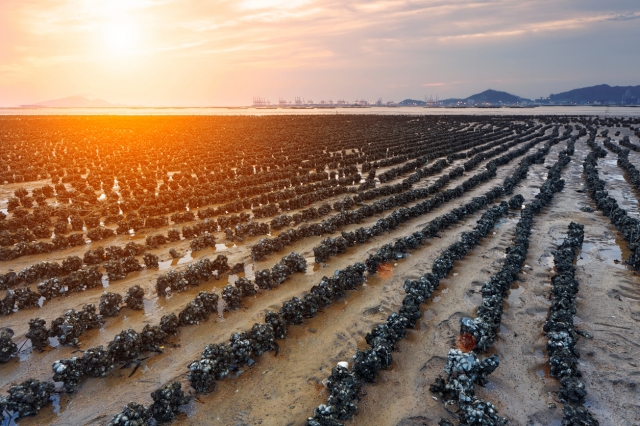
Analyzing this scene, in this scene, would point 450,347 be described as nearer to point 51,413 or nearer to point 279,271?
point 279,271

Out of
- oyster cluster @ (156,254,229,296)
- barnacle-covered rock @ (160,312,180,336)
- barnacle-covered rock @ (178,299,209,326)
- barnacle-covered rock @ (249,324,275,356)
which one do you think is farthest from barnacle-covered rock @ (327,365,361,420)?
oyster cluster @ (156,254,229,296)

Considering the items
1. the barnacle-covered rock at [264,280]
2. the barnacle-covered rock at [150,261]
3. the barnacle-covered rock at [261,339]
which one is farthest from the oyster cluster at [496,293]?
the barnacle-covered rock at [150,261]

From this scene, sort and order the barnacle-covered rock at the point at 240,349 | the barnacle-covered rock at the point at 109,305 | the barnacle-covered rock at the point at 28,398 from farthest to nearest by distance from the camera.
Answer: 1. the barnacle-covered rock at the point at 109,305
2. the barnacle-covered rock at the point at 240,349
3. the barnacle-covered rock at the point at 28,398

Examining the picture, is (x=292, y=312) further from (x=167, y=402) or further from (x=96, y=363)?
(x=96, y=363)

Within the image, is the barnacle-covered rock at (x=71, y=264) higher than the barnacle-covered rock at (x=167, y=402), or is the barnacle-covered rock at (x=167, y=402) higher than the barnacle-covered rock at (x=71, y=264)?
the barnacle-covered rock at (x=71, y=264)

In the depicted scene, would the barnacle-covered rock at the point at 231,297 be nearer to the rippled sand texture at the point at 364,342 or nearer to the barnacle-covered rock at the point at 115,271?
the rippled sand texture at the point at 364,342

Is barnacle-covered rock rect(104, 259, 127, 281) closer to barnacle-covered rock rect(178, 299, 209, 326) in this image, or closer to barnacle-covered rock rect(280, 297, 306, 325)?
barnacle-covered rock rect(178, 299, 209, 326)
